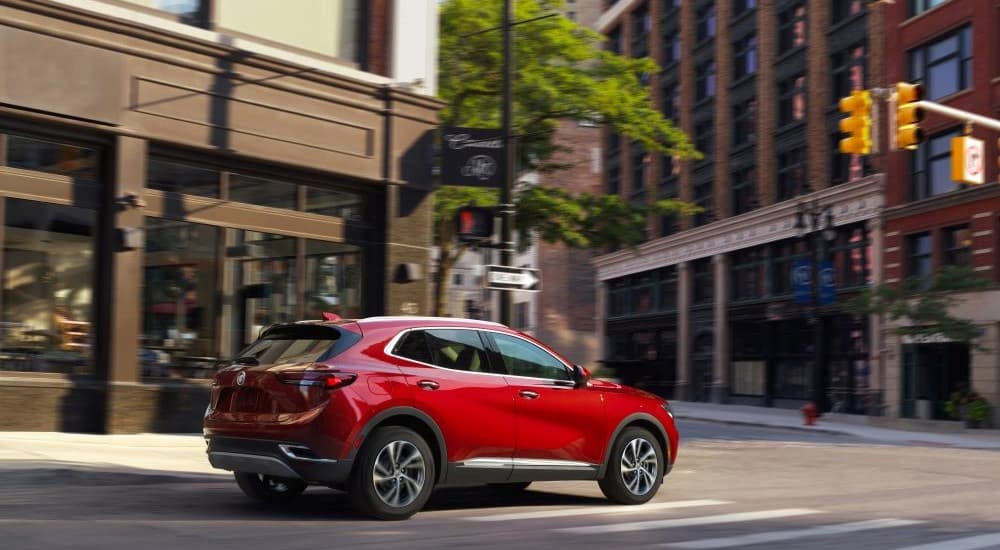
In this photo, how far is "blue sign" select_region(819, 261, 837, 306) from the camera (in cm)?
3731

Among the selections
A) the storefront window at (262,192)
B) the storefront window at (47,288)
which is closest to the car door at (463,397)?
the storefront window at (47,288)

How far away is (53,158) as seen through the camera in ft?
49.4

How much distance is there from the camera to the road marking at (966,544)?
8703mm

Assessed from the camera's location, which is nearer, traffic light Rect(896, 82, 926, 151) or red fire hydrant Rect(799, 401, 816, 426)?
traffic light Rect(896, 82, 926, 151)

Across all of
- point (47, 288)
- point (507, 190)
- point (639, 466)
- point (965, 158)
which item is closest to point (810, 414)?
point (965, 158)

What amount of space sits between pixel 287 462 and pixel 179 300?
8051mm

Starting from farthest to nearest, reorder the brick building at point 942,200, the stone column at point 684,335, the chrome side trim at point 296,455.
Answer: the stone column at point 684,335 < the brick building at point 942,200 < the chrome side trim at point 296,455

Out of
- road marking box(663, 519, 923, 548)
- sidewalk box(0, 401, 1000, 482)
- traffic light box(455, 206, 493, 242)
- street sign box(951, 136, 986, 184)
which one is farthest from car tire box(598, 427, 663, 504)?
street sign box(951, 136, 986, 184)

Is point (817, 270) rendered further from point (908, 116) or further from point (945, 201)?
point (908, 116)

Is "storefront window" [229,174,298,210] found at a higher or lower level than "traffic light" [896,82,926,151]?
lower

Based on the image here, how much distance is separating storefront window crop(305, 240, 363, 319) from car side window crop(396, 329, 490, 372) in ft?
26.0

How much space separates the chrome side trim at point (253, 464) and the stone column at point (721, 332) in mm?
40715

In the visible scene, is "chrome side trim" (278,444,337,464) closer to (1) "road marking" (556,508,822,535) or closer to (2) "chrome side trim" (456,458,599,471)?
(2) "chrome side trim" (456,458,599,471)

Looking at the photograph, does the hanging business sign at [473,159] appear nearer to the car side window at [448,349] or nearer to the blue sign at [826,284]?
the car side window at [448,349]
